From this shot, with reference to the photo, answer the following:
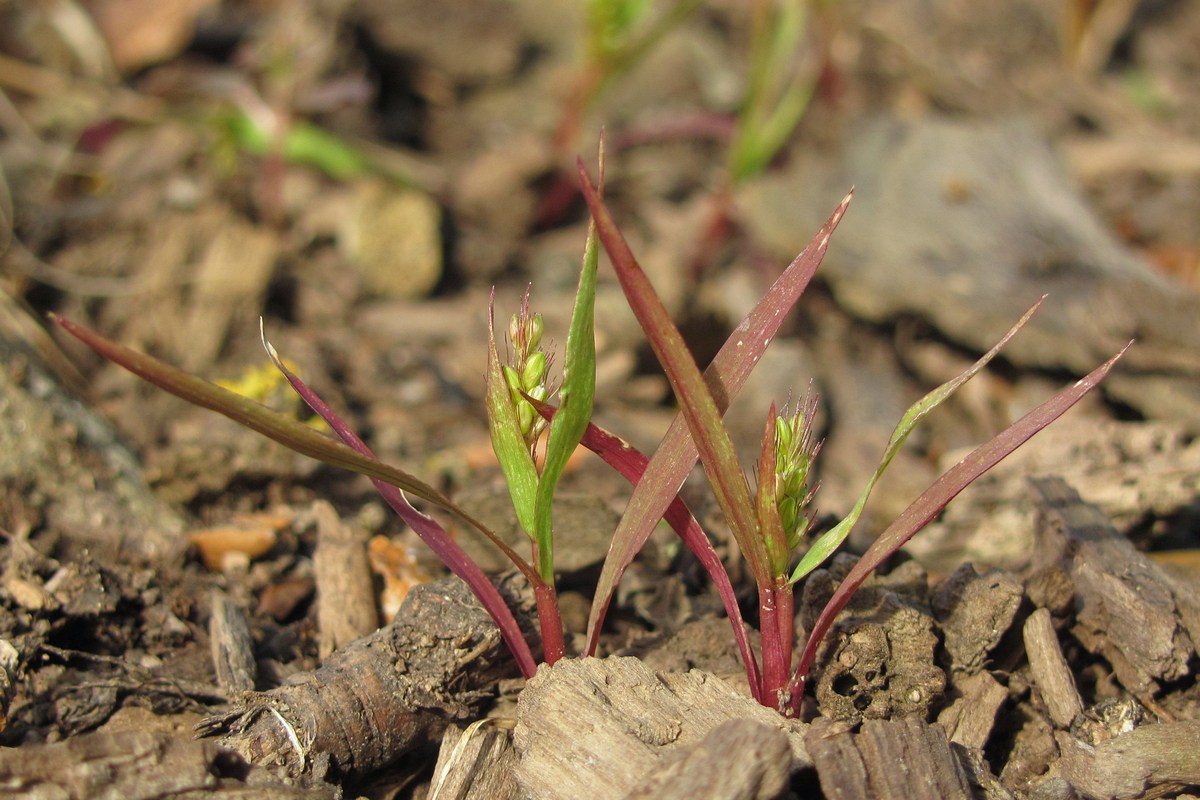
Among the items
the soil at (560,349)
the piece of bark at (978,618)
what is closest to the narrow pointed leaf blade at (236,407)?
the soil at (560,349)

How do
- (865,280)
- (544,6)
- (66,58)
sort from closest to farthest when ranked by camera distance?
(865,280), (66,58), (544,6)

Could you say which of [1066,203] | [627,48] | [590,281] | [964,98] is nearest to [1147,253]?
[1066,203]

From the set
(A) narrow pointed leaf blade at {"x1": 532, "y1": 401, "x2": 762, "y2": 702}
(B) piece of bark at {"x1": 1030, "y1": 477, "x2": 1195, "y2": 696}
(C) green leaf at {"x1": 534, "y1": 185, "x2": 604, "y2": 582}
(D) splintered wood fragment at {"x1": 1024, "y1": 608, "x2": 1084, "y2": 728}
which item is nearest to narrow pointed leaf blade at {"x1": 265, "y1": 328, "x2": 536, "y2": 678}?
(C) green leaf at {"x1": 534, "y1": 185, "x2": 604, "y2": 582}

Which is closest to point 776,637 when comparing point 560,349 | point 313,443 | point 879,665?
point 879,665

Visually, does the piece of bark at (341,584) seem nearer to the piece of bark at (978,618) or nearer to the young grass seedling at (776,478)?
the young grass seedling at (776,478)

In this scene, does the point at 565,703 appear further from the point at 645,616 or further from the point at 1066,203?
the point at 1066,203

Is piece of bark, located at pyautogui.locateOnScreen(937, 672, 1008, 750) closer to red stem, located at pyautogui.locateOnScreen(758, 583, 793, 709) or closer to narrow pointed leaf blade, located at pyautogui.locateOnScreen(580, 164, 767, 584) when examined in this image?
red stem, located at pyautogui.locateOnScreen(758, 583, 793, 709)
